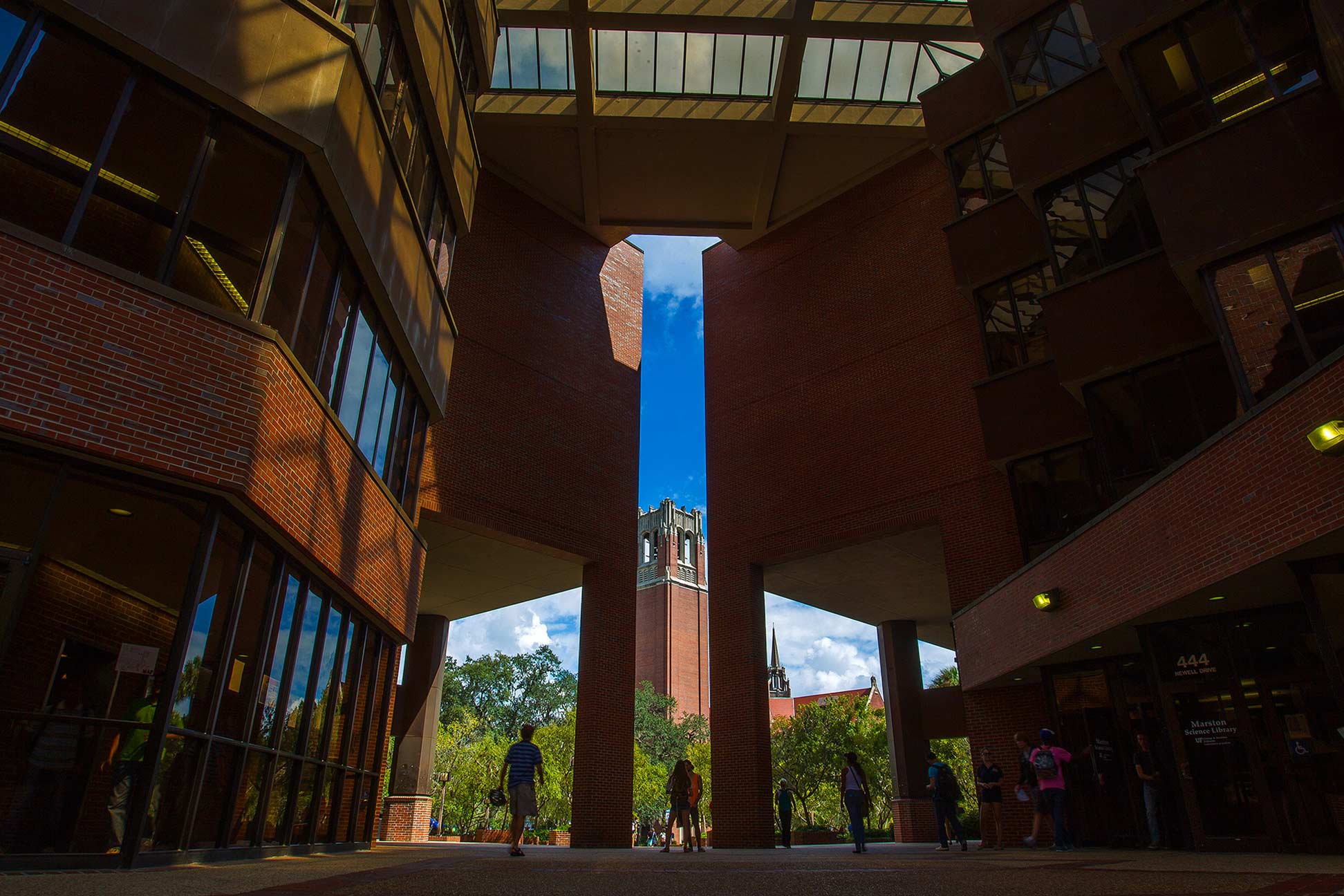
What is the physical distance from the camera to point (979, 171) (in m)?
18.0

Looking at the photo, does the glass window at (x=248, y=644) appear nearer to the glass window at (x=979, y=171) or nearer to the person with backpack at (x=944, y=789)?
the person with backpack at (x=944, y=789)

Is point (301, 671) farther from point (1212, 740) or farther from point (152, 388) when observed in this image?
point (1212, 740)

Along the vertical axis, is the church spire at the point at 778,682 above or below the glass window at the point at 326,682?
above

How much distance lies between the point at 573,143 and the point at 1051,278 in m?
14.2

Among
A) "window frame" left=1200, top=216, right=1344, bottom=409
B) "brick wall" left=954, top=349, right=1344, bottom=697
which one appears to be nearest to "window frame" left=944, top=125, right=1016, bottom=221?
"window frame" left=1200, top=216, right=1344, bottom=409

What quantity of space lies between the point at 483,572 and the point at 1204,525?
18.8 meters

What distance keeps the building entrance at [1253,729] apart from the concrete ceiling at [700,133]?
16498mm

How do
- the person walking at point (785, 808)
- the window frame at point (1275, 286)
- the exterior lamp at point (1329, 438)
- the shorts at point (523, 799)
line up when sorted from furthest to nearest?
the person walking at point (785, 808) < the shorts at point (523, 799) < the window frame at point (1275, 286) < the exterior lamp at point (1329, 438)

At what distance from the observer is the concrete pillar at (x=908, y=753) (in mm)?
24766

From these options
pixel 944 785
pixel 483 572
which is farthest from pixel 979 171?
pixel 483 572

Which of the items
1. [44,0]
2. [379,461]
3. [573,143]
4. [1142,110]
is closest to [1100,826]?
[1142,110]

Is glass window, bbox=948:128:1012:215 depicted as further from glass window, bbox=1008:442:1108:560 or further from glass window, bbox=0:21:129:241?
glass window, bbox=0:21:129:241

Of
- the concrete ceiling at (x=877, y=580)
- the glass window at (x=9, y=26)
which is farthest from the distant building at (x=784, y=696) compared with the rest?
the glass window at (x=9, y=26)

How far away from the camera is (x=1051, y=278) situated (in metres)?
16.4
